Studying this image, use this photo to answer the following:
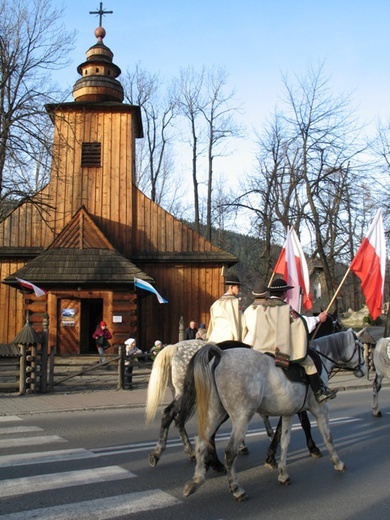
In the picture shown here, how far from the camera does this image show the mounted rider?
6789 mm

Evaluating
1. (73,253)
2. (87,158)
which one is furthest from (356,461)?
(87,158)

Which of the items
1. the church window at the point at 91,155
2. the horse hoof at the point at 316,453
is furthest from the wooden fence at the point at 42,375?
the church window at the point at 91,155

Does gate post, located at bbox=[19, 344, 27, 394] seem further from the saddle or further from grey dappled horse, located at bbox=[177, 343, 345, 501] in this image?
the saddle

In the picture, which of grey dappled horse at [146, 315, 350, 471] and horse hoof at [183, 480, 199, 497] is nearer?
horse hoof at [183, 480, 199, 497]

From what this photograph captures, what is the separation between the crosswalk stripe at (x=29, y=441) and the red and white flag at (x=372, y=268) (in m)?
5.69

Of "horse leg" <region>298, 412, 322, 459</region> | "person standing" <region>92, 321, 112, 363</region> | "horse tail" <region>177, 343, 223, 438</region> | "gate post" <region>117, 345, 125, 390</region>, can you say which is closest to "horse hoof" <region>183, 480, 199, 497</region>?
"horse tail" <region>177, 343, 223, 438</region>

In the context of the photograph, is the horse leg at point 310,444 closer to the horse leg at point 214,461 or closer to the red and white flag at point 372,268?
the horse leg at point 214,461

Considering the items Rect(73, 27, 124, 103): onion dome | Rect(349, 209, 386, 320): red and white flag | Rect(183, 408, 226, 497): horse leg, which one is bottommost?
Rect(183, 408, 226, 497): horse leg

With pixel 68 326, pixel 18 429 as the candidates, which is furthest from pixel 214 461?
pixel 68 326

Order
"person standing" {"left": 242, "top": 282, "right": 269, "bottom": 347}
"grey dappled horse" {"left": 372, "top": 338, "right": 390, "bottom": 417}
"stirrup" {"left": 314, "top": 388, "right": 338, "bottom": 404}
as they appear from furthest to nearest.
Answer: "grey dappled horse" {"left": 372, "top": 338, "right": 390, "bottom": 417}
"person standing" {"left": 242, "top": 282, "right": 269, "bottom": 347}
"stirrup" {"left": 314, "top": 388, "right": 338, "bottom": 404}

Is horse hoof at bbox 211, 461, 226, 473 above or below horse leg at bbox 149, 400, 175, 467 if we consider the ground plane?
below

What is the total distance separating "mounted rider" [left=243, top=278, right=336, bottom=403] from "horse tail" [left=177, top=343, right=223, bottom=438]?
2.83 ft

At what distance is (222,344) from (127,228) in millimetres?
17445

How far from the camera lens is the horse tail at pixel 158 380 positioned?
7.21 meters
